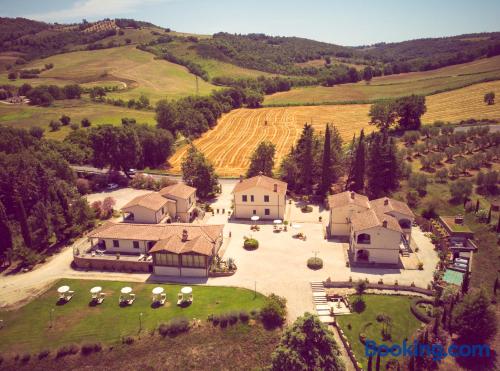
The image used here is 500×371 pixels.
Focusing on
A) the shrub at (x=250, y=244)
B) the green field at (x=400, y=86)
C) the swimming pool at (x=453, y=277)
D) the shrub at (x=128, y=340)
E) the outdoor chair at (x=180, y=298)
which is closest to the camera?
the shrub at (x=128, y=340)

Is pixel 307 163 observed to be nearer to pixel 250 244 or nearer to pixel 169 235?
pixel 250 244

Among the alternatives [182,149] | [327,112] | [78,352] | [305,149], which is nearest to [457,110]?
[327,112]

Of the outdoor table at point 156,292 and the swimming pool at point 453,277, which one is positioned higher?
the swimming pool at point 453,277

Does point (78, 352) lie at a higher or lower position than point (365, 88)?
lower

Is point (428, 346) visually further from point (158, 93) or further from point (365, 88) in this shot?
point (365, 88)

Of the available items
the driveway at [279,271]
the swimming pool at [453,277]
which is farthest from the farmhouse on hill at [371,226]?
the swimming pool at [453,277]

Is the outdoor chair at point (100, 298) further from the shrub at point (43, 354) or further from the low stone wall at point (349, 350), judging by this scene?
the low stone wall at point (349, 350)

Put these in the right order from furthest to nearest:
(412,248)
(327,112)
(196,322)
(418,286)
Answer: (327,112) → (412,248) → (418,286) → (196,322)

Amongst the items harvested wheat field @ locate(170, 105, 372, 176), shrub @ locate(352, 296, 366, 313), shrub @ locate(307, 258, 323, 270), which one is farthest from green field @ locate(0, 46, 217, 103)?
shrub @ locate(352, 296, 366, 313)

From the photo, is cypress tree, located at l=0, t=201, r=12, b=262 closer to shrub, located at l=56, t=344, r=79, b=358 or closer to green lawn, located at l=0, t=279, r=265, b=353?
green lawn, located at l=0, t=279, r=265, b=353
